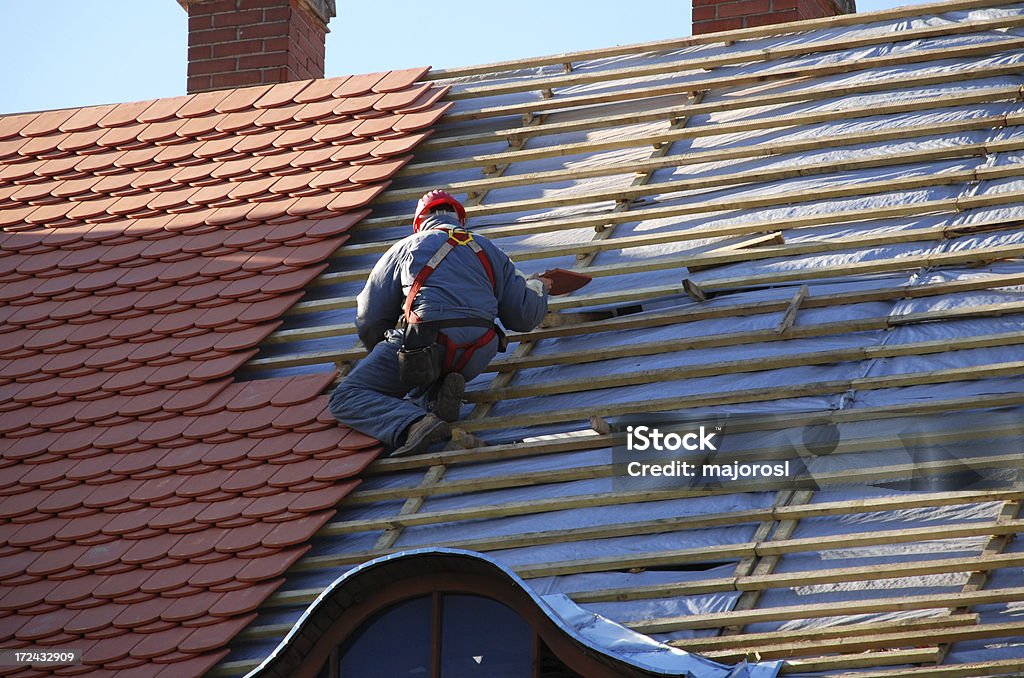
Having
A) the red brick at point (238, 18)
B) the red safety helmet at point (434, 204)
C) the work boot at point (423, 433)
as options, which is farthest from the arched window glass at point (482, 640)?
the red brick at point (238, 18)

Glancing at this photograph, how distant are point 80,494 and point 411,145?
8.29 feet

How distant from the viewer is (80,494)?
23.2ft

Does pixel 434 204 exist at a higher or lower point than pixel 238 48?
lower

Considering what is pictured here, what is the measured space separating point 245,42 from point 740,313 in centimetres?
459

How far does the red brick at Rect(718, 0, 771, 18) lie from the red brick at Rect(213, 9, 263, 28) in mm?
3002

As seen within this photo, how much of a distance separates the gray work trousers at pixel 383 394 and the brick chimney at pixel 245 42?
11.7ft

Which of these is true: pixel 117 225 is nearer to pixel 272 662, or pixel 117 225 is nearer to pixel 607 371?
pixel 607 371

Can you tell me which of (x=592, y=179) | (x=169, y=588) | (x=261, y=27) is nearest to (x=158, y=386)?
(x=169, y=588)

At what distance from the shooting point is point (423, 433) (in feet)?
21.8

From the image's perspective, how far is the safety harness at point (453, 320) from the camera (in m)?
6.62

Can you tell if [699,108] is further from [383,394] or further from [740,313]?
[383,394]

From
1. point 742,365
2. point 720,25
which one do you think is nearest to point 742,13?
point 720,25

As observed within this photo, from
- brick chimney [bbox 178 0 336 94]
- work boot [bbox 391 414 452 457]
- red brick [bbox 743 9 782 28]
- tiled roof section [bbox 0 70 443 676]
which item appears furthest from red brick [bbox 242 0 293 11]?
work boot [bbox 391 414 452 457]

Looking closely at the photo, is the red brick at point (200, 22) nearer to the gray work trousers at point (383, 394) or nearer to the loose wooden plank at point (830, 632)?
the gray work trousers at point (383, 394)
